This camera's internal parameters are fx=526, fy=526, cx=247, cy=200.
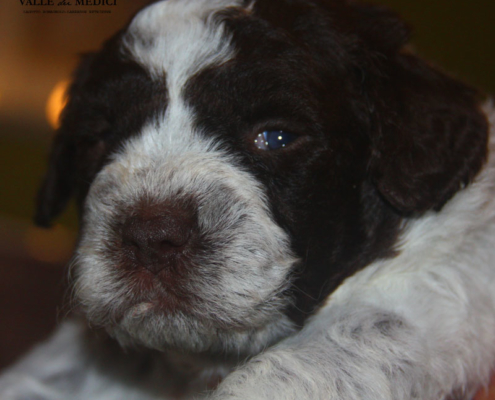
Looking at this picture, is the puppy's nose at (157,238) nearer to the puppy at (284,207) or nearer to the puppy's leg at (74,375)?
the puppy at (284,207)

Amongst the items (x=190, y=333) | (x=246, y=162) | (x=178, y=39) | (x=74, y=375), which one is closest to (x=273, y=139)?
(x=246, y=162)

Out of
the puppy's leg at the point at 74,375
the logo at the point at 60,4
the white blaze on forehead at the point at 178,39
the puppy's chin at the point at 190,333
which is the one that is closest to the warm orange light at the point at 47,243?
the logo at the point at 60,4

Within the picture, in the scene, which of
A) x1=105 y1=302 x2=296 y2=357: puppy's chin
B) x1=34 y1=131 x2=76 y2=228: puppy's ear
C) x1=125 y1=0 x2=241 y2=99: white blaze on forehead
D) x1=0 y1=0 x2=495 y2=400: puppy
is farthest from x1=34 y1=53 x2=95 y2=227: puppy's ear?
x1=105 y1=302 x2=296 y2=357: puppy's chin

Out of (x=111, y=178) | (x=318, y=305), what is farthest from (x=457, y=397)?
(x=111, y=178)

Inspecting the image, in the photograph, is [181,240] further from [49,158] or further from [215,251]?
[49,158]

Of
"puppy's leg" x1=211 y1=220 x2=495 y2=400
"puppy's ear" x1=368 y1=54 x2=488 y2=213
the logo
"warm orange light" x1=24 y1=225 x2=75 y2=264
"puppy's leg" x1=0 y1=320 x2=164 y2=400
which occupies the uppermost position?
"puppy's ear" x1=368 y1=54 x2=488 y2=213

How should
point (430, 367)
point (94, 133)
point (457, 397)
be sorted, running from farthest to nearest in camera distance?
point (94, 133) < point (457, 397) < point (430, 367)

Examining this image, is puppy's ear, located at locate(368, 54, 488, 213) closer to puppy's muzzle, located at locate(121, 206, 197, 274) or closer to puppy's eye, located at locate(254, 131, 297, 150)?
puppy's eye, located at locate(254, 131, 297, 150)

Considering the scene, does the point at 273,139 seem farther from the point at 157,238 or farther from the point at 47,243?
the point at 47,243
